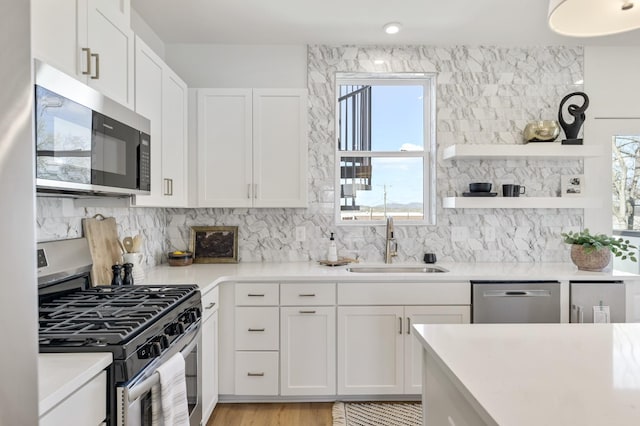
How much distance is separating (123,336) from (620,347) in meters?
1.59

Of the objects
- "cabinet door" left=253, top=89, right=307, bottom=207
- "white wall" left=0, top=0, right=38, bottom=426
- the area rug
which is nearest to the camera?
"white wall" left=0, top=0, right=38, bottom=426

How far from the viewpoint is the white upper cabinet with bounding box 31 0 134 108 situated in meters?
1.28

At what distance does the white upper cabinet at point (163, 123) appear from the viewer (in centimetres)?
213

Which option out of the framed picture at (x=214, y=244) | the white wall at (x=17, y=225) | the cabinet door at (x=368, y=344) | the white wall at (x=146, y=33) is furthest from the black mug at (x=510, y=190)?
the white wall at (x=17, y=225)

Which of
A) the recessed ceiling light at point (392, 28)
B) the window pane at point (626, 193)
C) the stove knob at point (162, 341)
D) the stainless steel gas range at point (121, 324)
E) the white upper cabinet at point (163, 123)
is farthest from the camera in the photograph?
the window pane at point (626, 193)

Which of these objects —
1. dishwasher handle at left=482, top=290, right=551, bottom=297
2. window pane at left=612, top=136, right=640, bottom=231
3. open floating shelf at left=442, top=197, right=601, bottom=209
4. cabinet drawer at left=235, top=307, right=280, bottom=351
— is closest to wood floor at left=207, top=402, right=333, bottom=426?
cabinet drawer at left=235, top=307, right=280, bottom=351

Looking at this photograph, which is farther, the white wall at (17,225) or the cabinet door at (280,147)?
the cabinet door at (280,147)

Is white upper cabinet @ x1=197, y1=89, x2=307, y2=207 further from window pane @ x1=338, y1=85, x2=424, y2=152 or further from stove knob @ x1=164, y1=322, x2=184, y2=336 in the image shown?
stove knob @ x1=164, y1=322, x2=184, y2=336

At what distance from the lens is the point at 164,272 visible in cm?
263

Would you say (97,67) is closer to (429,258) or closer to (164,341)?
(164,341)

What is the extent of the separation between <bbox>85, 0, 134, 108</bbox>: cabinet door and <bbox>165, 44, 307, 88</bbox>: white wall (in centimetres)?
120

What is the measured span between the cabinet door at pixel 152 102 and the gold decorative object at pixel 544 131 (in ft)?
9.18

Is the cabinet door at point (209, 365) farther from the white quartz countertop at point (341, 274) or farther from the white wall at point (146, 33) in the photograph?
the white wall at point (146, 33)

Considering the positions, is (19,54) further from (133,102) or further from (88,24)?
(133,102)
